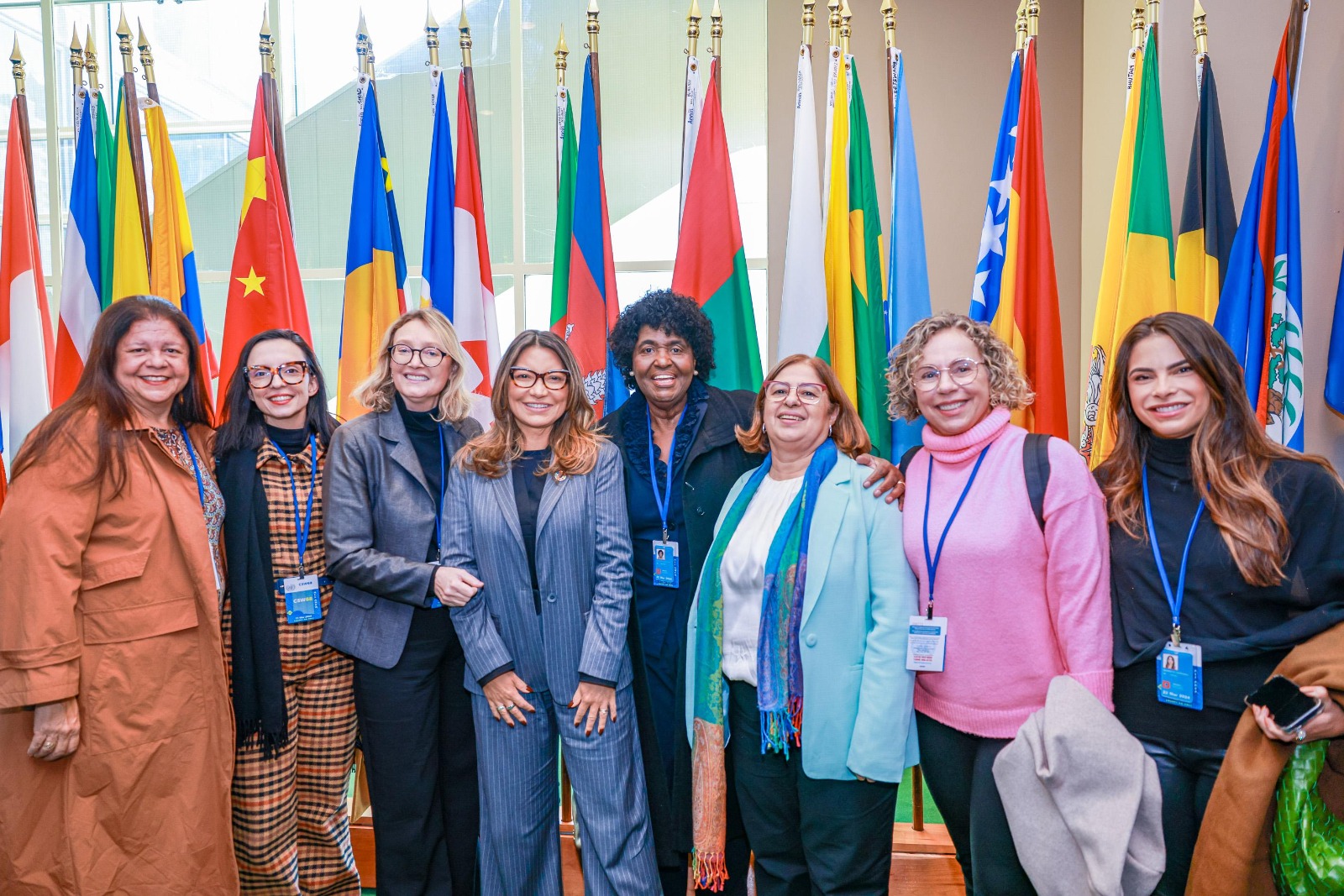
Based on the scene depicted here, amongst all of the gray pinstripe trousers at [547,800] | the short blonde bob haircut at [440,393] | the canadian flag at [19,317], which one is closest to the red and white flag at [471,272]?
the short blonde bob haircut at [440,393]

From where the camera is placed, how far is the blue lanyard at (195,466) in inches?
86.4

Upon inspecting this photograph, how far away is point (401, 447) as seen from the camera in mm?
2268

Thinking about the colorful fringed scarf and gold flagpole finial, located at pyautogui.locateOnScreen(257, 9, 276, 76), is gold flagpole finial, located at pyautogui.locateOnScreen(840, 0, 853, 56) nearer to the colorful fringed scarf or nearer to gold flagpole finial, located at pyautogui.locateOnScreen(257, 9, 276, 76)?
the colorful fringed scarf

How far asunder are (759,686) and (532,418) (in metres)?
0.93

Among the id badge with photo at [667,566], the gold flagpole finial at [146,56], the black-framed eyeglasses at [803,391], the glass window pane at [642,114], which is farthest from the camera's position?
the glass window pane at [642,114]

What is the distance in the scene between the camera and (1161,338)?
1.82 metres

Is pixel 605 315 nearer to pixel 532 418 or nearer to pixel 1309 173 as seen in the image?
pixel 532 418

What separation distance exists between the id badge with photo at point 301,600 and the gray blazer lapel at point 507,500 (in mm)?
609

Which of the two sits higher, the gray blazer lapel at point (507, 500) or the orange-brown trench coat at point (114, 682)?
the gray blazer lapel at point (507, 500)

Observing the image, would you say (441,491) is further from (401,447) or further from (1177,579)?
(1177,579)

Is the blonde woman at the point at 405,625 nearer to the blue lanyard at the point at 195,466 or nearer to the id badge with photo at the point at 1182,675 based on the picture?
the blue lanyard at the point at 195,466

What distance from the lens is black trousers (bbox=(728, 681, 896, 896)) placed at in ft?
6.05

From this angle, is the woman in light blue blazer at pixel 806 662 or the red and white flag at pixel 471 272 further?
the red and white flag at pixel 471 272

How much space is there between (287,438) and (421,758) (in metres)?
0.99
